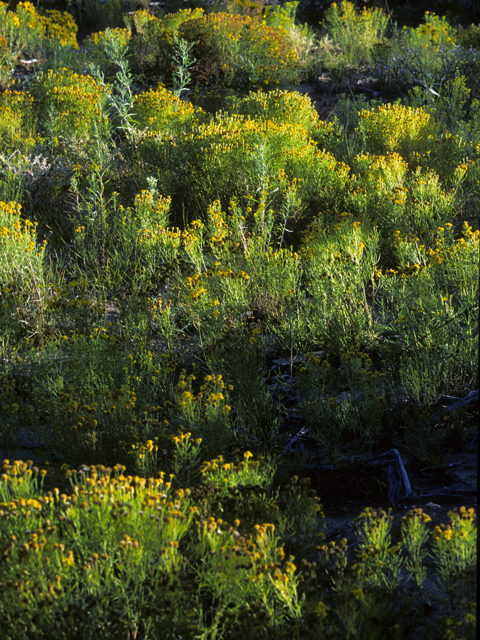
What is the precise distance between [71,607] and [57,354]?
211 centimetres

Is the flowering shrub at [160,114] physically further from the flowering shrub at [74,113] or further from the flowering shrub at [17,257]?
the flowering shrub at [17,257]

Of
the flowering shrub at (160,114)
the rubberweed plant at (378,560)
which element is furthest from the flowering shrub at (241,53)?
the rubberweed plant at (378,560)

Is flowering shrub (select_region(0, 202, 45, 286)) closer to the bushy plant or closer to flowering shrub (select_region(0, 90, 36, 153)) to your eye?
flowering shrub (select_region(0, 90, 36, 153))

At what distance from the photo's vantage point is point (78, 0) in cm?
1473

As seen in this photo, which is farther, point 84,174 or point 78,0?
point 78,0

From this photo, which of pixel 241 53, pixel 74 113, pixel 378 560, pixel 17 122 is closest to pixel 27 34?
pixel 241 53

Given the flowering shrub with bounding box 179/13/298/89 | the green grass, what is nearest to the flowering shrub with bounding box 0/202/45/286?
the green grass

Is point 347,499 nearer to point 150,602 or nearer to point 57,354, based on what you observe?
point 150,602

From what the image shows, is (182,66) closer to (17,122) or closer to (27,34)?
(17,122)

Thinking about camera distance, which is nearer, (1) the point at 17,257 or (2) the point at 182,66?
(1) the point at 17,257

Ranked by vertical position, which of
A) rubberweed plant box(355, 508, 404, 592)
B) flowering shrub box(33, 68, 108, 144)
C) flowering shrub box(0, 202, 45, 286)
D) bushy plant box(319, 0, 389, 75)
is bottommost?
flowering shrub box(0, 202, 45, 286)

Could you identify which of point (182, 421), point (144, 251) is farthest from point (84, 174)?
point (182, 421)

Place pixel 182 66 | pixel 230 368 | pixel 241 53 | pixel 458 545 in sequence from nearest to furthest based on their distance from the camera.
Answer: pixel 458 545
pixel 230 368
pixel 182 66
pixel 241 53

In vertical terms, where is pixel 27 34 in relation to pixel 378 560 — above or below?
above
